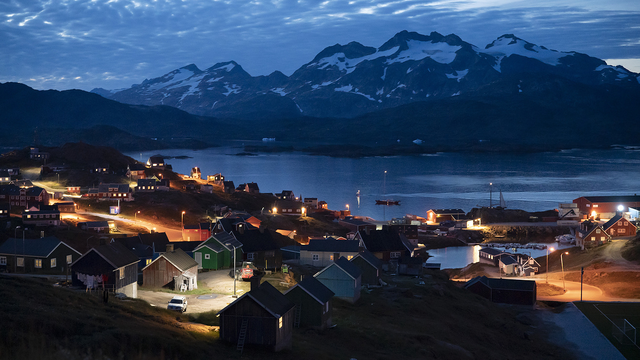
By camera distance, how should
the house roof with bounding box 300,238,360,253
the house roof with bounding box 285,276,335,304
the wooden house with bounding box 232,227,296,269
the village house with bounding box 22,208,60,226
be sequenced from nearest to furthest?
the house roof with bounding box 285,276,335,304 → the wooden house with bounding box 232,227,296,269 → the house roof with bounding box 300,238,360,253 → the village house with bounding box 22,208,60,226

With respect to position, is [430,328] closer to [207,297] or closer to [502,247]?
[207,297]

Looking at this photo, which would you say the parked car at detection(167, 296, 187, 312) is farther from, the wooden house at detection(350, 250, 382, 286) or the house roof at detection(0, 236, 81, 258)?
the wooden house at detection(350, 250, 382, 286)

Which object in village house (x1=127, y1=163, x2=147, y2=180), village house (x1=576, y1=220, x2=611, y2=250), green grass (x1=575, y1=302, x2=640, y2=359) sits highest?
village house (x1=127, y1=163, x2=147, y2=180)

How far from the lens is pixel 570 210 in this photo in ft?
250

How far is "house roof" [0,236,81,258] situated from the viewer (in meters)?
30.1

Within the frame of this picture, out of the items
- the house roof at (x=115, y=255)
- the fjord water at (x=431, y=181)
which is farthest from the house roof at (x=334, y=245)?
the fjord water at (x=431, y=181)

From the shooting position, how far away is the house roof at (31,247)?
3012 cm

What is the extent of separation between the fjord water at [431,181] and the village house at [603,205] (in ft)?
55.3

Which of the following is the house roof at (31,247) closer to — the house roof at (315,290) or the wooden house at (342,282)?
the wooden house at (342,282)

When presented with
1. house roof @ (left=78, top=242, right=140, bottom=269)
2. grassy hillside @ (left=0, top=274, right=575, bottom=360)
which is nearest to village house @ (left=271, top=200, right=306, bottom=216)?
grassy hillside @ (left=0, top=274, right=575, bottom=360)

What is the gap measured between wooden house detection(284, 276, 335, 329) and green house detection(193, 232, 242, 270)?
36.7 feet

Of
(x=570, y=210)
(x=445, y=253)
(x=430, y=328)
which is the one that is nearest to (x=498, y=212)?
(x=570, y=210)

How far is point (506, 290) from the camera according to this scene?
117 feet

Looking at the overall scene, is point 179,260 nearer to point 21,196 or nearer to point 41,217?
point 41,217
